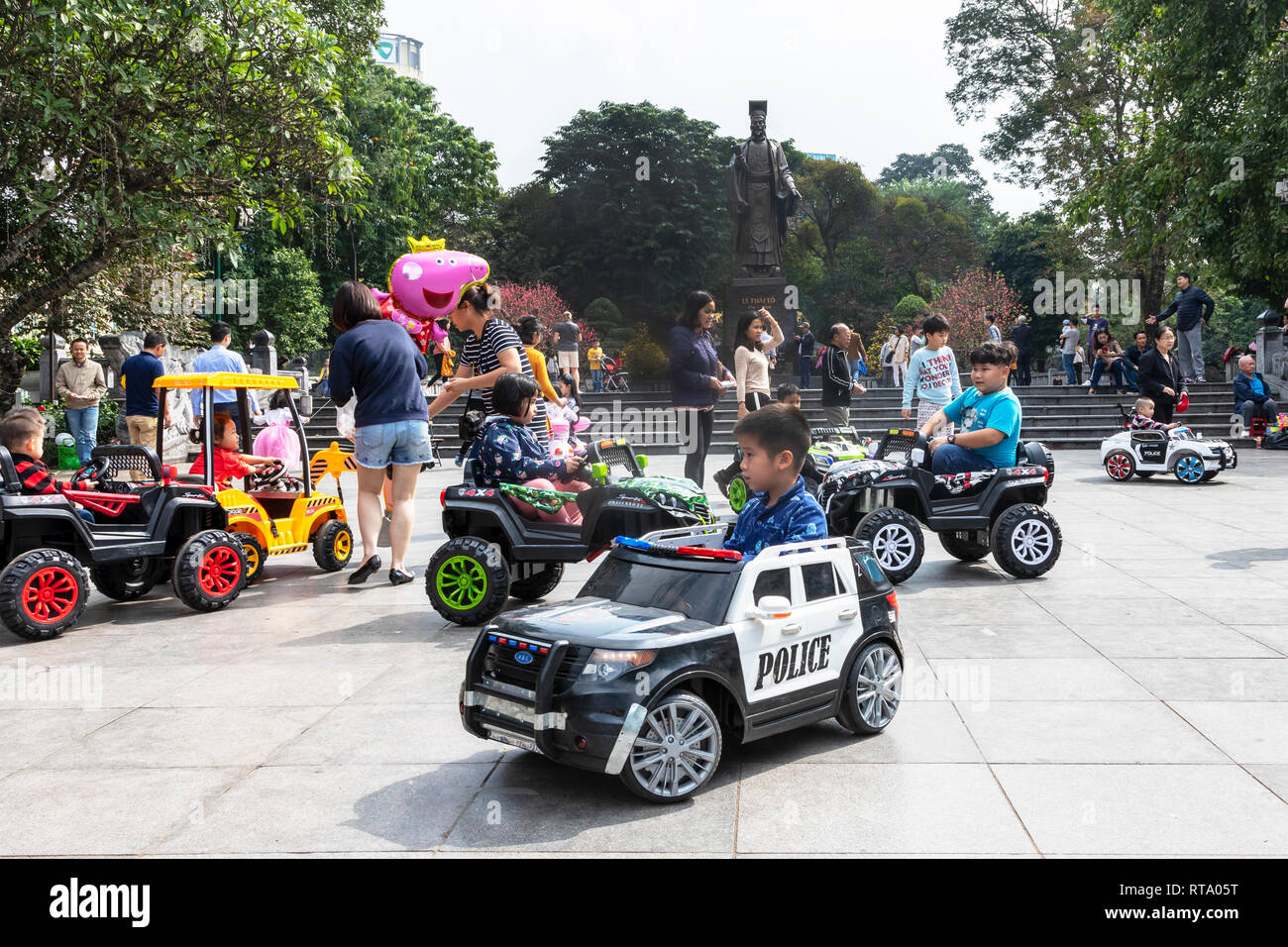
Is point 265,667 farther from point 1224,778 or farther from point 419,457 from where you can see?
point 1224,778

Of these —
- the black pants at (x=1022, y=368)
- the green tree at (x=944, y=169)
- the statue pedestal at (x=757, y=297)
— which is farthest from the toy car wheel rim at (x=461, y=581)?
the green tree at (x=944, y=169)

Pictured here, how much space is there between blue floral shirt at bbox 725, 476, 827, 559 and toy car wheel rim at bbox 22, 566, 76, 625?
14.3 feet

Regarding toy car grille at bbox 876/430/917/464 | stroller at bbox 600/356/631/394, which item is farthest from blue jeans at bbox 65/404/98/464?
stroller at bbox 600/356/631/394

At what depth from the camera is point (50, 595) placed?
6434mm

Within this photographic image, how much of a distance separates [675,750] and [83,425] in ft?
41.8

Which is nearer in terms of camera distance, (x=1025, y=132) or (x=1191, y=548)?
(x=1191, y=548)

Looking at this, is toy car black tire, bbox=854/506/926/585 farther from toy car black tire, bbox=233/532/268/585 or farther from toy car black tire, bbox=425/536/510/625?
toy car black tire, bbox=233/532/268/585

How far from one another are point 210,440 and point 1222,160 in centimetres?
1830

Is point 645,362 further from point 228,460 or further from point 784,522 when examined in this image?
point 784,522

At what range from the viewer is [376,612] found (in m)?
7.04

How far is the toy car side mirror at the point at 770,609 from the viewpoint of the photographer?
3998 mm

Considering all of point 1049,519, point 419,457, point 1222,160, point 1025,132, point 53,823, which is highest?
point 1025,132

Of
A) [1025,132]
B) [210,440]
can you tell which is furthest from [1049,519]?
[1025,132]

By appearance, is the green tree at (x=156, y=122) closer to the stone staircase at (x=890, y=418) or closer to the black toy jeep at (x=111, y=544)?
the black toy jeep at (x=111, y=544)
